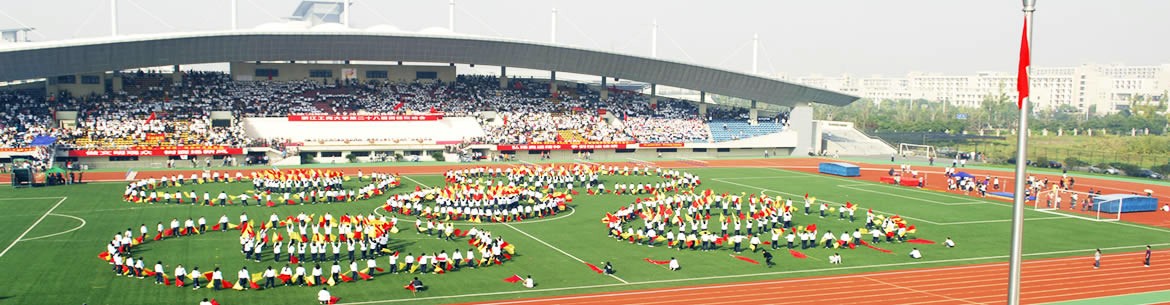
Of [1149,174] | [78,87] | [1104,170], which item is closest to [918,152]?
[1104,170]

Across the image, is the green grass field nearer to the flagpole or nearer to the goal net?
the goal net

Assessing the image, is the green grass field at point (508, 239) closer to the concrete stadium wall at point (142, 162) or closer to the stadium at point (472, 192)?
the stadium at point (472, 192)

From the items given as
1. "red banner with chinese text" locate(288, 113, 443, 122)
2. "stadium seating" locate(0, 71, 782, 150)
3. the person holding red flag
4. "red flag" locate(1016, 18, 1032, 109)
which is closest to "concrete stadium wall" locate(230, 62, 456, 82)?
"stadium seating" locate(0, 71, 782, 150)

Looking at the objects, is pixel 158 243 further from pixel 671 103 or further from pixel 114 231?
pixel 671 103

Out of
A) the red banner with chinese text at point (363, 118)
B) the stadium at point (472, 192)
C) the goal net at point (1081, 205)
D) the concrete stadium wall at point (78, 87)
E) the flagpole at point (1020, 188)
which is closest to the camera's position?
the flagpole at point (1020, 188)

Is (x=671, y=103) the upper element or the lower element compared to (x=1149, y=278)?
upper

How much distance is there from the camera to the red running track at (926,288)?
2459 centimetres

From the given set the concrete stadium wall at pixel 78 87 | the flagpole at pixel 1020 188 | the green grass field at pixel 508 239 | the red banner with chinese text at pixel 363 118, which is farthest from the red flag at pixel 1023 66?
the concrete stadium wall at pixel 78 87

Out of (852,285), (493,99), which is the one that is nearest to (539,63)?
(493,99)

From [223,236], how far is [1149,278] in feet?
98.9

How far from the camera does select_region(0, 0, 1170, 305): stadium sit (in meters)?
26.3

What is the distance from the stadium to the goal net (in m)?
0.23

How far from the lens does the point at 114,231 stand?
33625mm

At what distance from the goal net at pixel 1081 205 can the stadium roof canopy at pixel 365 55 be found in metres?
33.8
